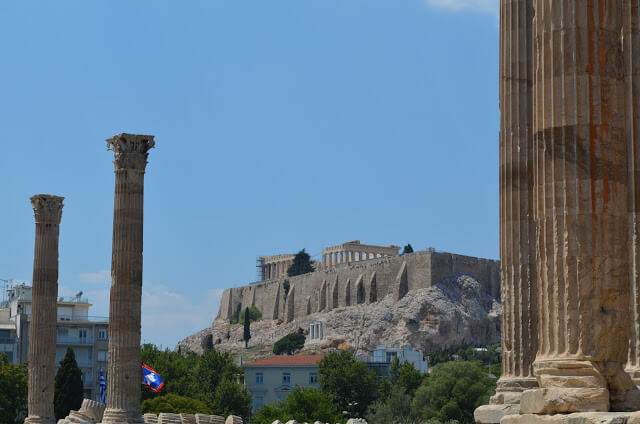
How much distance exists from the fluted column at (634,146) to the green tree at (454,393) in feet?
202

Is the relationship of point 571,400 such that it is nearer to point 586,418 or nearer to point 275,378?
point 586,418

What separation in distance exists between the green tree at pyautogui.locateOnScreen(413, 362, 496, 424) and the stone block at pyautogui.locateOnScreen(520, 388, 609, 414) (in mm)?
63241

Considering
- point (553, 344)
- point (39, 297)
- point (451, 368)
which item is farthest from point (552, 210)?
point (451, 368)

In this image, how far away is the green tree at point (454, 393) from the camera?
2879 inches

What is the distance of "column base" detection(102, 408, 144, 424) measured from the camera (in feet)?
82.5

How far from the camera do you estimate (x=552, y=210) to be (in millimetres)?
9188

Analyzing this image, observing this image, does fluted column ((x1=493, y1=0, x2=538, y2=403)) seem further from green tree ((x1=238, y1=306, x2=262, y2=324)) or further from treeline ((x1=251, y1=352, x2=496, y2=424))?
green tree ((x1=238, y1=306, x2=262, y2=324))

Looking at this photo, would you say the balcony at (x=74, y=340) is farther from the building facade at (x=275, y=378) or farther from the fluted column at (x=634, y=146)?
the fluted column at (x=634, y=146)

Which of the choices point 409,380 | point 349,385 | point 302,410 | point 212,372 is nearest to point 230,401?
point 302,410

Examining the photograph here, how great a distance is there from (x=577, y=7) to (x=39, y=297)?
25468 millimetres

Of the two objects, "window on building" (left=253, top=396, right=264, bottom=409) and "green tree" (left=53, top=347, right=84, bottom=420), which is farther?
"window on building" (left=253, top=396, right=264, bottom=409)

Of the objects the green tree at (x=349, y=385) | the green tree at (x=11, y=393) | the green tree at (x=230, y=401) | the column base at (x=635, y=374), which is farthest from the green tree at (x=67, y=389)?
the green tree at (x=349, y=385)

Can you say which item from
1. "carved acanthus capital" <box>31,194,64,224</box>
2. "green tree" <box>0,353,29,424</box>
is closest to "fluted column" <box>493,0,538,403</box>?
"carved acanthus capital" <box>31,194,64,224</box>

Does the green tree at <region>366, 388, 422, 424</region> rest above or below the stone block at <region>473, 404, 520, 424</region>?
below
